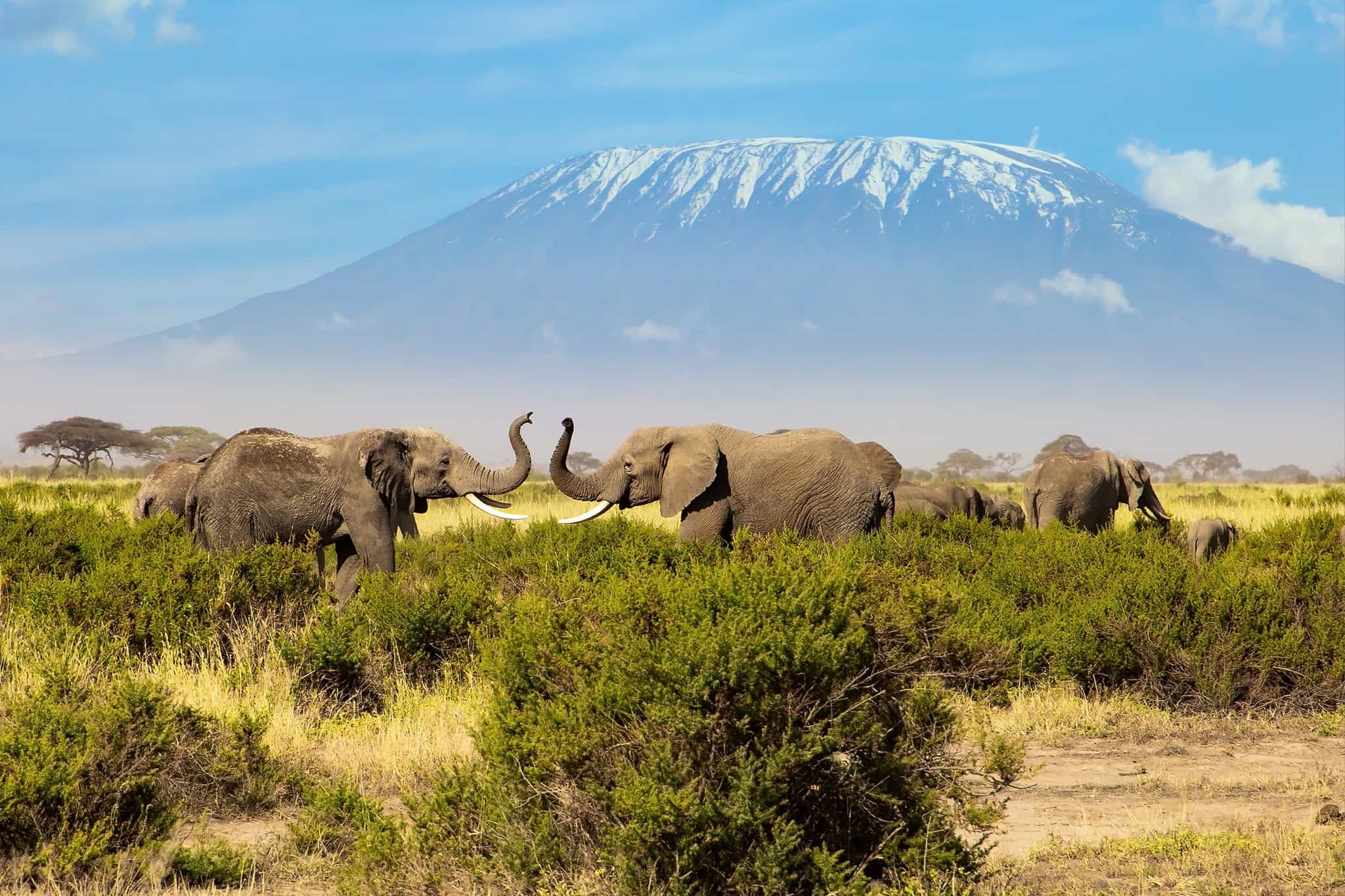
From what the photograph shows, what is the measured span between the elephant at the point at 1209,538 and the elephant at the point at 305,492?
31.7 ft

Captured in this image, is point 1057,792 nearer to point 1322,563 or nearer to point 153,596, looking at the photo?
point 1322,563

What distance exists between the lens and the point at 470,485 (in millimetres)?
13203

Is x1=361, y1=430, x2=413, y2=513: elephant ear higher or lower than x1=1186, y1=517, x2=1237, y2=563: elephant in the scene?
higher

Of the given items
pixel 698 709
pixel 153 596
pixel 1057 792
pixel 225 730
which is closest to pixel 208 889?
pixel 225 730

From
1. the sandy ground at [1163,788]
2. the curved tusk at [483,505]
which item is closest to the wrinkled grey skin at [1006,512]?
the curved tusk at [483,505]

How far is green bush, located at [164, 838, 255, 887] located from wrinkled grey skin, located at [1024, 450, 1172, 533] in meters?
16.1

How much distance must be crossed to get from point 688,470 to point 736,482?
515 mm

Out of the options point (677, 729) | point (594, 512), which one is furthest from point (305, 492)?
point (677, 729)

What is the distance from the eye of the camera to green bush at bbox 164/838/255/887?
569 centimetres

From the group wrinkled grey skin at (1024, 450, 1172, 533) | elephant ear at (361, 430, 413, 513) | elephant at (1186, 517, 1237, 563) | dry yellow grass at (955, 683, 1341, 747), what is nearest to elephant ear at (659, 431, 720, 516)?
elephant ear at (361, 430, 413, 513)

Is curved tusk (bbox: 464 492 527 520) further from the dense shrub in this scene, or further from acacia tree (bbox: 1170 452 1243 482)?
acacia tree (bbox: 1170 452 1243 482)

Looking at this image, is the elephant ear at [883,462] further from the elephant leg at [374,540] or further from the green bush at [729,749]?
the green bush at [729,749]

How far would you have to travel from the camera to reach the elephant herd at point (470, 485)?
12.5 metres

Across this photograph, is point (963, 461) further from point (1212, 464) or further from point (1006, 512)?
point (1006, 512)
